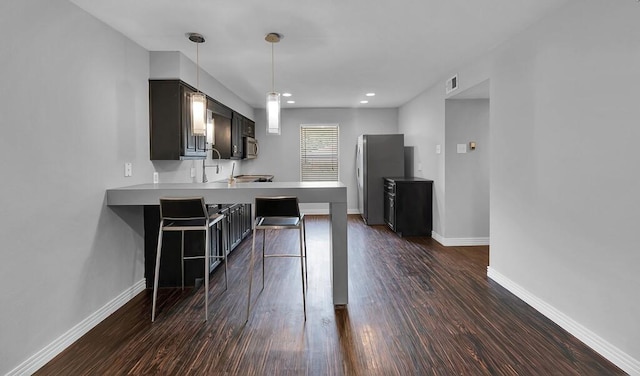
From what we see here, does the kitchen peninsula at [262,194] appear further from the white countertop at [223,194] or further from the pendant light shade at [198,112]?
the pendant light shade at [198,112]

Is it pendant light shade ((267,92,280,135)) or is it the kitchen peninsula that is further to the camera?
pendant light shade ((267,92,280,135))

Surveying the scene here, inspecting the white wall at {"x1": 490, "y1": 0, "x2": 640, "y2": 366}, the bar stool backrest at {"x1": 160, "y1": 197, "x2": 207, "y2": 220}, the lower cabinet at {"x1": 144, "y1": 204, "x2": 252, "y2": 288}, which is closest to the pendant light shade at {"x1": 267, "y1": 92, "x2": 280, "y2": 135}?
the bar stool backrest at {"x1": 160, "y1": 197, "x2": 207, "y2": 220}

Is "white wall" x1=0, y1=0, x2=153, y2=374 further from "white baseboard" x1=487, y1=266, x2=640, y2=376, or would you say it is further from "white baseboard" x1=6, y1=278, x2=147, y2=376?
"white baseboard" x1=487, y1=266, x2=640, y2=376

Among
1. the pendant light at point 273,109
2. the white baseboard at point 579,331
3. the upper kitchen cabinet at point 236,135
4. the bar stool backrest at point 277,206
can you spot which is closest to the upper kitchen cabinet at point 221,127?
the upper kitchen cabinet at point 236,135

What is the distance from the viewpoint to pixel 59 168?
2195 mm

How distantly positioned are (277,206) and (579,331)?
2293 millimetres

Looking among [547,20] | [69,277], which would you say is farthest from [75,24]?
[547,20]

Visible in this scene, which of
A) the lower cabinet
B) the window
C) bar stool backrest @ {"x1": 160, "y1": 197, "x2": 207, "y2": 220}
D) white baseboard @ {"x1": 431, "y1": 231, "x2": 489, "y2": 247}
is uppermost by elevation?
the window

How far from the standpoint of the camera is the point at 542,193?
105 inches

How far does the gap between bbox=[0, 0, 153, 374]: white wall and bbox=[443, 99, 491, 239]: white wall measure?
155 inches

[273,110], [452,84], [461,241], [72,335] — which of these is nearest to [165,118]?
[273,110]

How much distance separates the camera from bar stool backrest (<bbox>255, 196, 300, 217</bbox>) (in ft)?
8.25

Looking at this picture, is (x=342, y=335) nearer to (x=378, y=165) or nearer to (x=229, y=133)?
(x=229, y=133)

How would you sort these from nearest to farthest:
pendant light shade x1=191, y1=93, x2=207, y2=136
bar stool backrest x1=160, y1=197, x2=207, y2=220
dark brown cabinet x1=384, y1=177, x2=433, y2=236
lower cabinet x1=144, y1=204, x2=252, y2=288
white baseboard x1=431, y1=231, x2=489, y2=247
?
Answer: bar stool backrest x1=160, y1=197, x2=207, y2=220 < pendant light shade x1=191, y1=93, x2=207, y2=136 < lower cabinet x1=144, y1=204, x2=252, y2=288 < white baseboard x1=431, y1=231, x2=489, y2=247 < dark brown cabinet x1=384, y1=177, x2=433, y2=236
